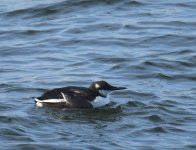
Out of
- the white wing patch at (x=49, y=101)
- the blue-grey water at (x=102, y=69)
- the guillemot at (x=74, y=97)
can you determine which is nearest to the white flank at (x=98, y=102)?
the guillemot at (x=74, y=97)

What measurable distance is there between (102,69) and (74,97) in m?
3.12

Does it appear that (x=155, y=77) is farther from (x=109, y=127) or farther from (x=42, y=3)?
(x=42, y=3)

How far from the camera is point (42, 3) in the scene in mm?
25094

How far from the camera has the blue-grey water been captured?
14.3 meters

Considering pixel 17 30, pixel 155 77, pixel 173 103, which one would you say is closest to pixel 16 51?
pixel 17 30

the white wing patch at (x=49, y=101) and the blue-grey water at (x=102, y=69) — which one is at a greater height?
the white wing patch at (x=49, y=101)

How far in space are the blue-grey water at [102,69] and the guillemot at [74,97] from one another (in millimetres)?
143

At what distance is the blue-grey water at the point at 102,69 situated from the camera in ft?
46.9

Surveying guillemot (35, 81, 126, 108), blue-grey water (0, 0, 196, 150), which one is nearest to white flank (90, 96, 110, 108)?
guillemot (35, 81, 126, 108)

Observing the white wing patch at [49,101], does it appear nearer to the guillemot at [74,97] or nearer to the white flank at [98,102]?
the guillemot at [74,97]

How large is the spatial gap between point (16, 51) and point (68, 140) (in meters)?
6.92

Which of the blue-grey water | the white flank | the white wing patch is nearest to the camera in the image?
the blue-grey water

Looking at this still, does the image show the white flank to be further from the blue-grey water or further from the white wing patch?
the white wing patch

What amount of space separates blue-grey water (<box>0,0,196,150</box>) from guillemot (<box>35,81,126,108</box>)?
0.14 meters
